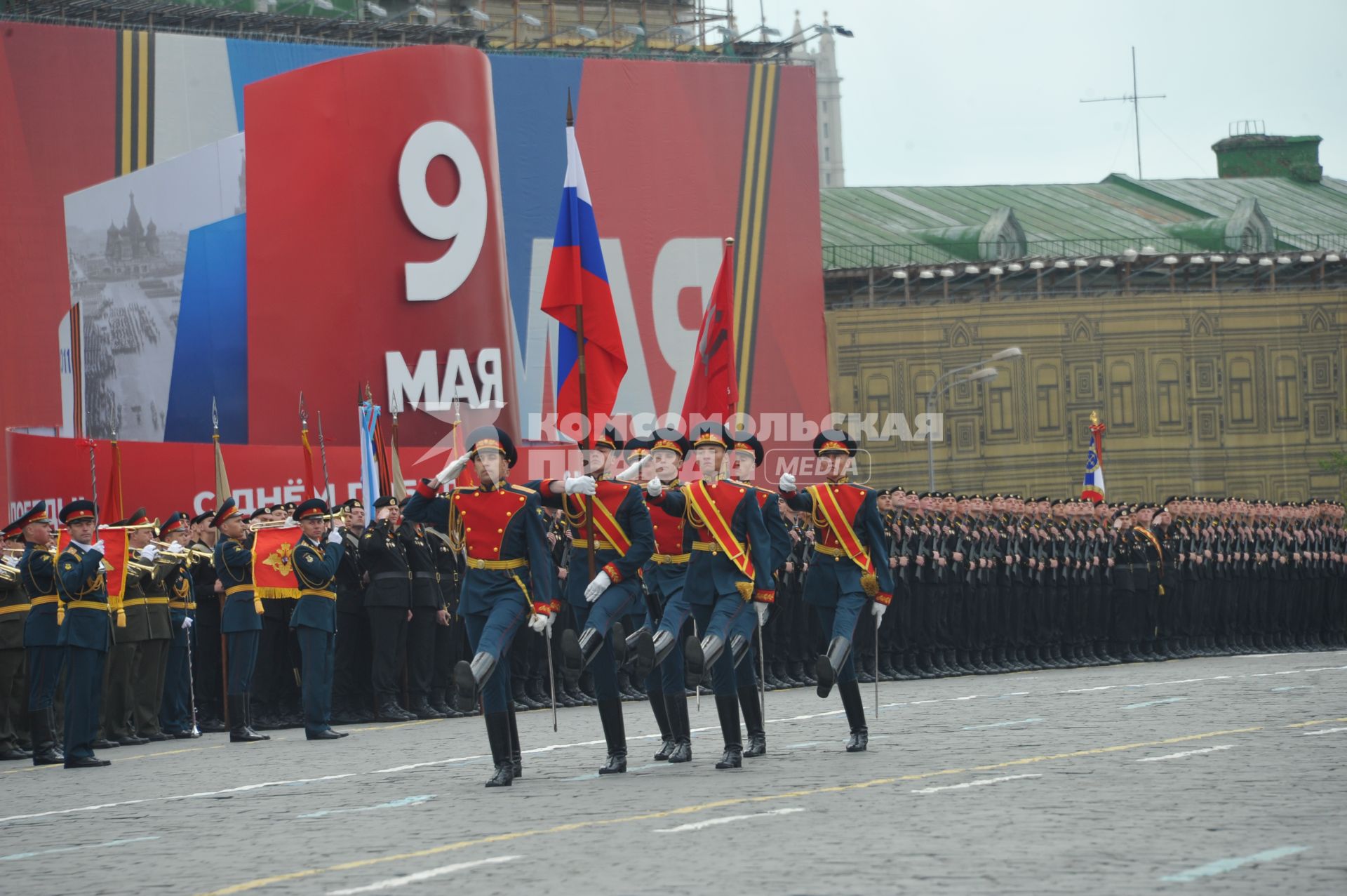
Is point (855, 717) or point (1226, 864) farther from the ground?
point (855, 717)

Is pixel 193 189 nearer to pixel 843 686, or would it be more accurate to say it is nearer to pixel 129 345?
pixel 129 345

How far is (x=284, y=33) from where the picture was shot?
3744 cm

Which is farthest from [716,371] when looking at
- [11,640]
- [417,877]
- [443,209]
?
[443,209]

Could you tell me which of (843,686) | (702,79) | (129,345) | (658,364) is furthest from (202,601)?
(702,79)

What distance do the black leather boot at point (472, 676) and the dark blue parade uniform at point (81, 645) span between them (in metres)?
3.93

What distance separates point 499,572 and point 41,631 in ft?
14.2

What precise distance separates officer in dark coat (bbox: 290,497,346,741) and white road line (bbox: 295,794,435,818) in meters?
4.68

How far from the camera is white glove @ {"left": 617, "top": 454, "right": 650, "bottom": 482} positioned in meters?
11.4

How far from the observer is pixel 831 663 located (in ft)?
38.0

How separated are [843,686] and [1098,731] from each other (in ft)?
6.73

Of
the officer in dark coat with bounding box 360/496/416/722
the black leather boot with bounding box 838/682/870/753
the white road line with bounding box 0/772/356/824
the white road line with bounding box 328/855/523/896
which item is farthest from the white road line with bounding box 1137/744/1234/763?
the officer in dark coat with bounding box 360/496/416/722

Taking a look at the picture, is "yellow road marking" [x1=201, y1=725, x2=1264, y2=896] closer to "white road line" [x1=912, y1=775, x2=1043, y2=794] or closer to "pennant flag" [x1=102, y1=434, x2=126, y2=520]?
"white road line" [x1=912, y1=775, x2=1043, y2=794]

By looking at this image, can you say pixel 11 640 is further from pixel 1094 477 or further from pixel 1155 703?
pixel 1094 477

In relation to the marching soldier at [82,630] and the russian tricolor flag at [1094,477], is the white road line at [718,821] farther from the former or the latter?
the russian tricolor flag at [1094,477]
